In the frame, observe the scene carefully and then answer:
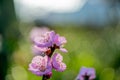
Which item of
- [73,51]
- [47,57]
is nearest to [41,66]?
[47,57]

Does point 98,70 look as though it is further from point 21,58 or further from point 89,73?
point 89,73

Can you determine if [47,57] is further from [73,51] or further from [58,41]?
[73,51]

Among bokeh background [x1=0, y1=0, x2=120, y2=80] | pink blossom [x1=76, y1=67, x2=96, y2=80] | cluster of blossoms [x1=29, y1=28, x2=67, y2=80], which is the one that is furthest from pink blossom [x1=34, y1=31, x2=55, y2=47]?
bokeh background [x1=0, y1=0, x2=120, y2=80]

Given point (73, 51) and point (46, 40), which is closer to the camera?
point (46, 40)

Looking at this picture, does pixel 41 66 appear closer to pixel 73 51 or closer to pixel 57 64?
pixel 57 64

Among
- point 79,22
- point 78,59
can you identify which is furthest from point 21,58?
point 79,22

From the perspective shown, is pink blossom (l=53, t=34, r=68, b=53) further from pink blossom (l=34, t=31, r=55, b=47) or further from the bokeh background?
the bokeh background

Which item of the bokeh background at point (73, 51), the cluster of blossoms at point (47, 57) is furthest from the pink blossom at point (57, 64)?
the bokeh background at point (73, 51)

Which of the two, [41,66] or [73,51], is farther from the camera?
[73,51]

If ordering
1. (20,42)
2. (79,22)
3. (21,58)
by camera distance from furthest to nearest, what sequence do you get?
(79,22) → (20,42) → (21,58)

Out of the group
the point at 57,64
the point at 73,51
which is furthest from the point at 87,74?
the point at 73,51
